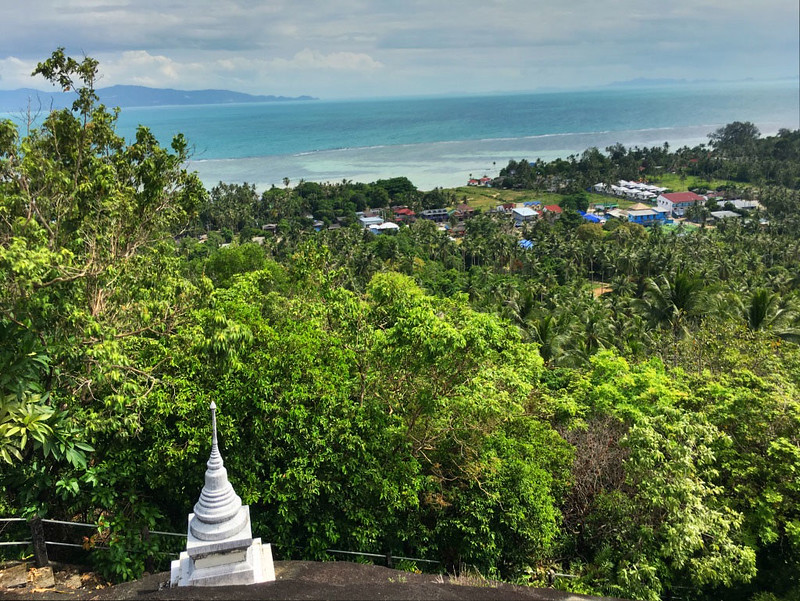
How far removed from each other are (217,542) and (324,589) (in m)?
1.12

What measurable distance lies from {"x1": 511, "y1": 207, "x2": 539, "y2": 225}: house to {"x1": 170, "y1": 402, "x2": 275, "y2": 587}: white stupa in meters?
69.4

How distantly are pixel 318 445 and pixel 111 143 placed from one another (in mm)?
5966

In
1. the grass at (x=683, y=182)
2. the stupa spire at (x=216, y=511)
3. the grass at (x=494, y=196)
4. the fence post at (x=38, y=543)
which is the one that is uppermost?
the grass at (x=683, y=182)

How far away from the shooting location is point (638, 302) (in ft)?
89.1

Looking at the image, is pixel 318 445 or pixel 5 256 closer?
pixel 5 256

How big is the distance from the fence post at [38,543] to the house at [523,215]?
226 feet

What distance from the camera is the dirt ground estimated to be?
525 cm

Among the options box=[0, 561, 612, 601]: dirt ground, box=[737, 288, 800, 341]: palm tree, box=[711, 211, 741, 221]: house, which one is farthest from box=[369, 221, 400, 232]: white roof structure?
box=[0, 561, 612, 601]: dirt ground

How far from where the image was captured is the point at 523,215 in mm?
73875

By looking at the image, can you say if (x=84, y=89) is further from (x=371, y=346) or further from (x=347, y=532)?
(x=347, y=532)

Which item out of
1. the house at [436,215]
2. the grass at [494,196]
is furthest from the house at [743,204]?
the house at [436,215]

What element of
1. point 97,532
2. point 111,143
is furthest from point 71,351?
point 111,143

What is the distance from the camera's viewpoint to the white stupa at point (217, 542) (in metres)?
5.41

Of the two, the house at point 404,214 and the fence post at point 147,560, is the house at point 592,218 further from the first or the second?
the fence post at point 147,560
